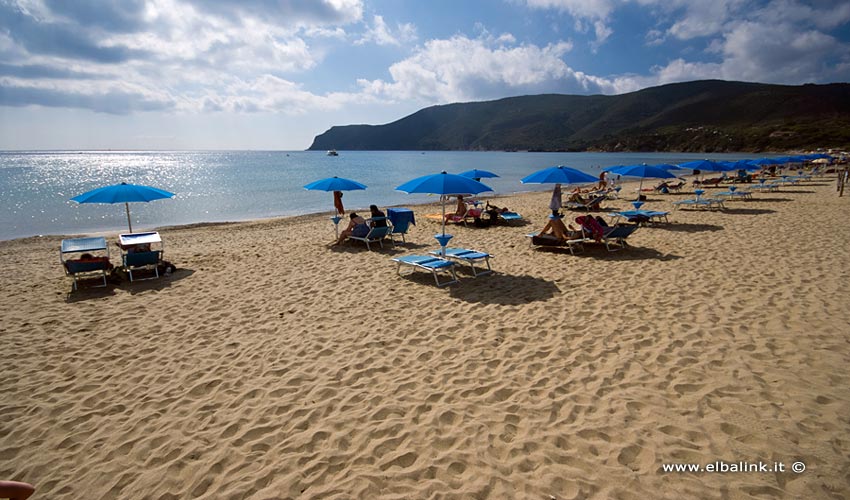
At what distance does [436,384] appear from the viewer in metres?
4.04

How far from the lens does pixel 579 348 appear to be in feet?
15.2

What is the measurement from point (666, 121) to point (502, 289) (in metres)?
133

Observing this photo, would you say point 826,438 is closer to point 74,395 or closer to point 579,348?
point 579,348

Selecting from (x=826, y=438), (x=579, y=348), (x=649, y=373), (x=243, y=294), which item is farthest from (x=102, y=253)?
(x=826, y=438)

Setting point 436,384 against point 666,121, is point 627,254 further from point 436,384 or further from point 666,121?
point 666,121

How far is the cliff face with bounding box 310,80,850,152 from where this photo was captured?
81188 mm

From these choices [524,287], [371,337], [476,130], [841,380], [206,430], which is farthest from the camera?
[476,130]

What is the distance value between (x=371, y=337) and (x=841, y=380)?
4785 mm

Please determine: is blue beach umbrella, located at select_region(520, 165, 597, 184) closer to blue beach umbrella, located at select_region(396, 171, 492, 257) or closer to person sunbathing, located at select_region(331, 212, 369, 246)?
blue beach umbrella, located at select_region(396, 171, 492, 257)

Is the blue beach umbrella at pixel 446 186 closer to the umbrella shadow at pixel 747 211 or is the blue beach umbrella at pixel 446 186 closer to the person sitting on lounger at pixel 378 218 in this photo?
the person sitting on lounger at pixel 378 218

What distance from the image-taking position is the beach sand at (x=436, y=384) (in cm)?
294

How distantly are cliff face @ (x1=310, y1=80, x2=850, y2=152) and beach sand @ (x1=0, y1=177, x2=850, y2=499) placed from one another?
3295 inches

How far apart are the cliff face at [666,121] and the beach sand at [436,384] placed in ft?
275

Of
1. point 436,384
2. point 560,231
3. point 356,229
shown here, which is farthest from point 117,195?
point 560,231
